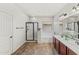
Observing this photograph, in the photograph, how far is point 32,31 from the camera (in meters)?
9.59

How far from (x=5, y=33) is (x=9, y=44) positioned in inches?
23.8

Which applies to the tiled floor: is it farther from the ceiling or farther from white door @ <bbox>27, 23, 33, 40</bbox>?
white door @ <bbox>27, 23, 33, 40</bbox>

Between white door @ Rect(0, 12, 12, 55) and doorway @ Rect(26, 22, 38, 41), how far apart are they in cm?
443

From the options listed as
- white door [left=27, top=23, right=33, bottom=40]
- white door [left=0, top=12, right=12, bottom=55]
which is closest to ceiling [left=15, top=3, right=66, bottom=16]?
white door [left=0, top=12, right=12, bottom=55]

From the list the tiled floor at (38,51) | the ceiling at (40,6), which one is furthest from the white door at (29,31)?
the ceiling at (40,6)

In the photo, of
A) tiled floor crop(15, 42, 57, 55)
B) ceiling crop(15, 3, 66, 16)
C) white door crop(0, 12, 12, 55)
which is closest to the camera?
white door crop(0, 12, 12, 55)

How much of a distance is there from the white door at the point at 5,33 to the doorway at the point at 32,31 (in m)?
4.43

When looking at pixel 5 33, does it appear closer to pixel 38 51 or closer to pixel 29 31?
pixel 38 51

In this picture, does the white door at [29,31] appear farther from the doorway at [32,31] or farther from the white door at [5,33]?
the white door at [5,33]

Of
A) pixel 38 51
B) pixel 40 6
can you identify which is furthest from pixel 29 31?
pixel 40 6

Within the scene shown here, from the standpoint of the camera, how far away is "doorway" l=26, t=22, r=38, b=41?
9.38 metres

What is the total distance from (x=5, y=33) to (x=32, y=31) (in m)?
5.18

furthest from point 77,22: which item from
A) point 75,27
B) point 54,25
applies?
point 54,25
